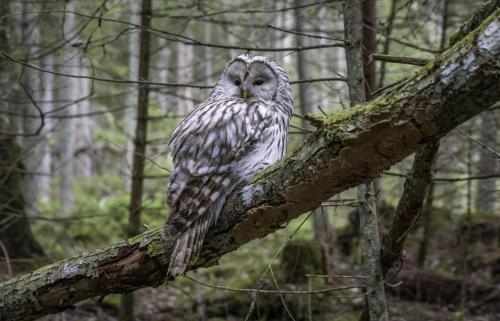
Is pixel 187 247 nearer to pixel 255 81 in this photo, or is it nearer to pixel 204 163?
pixel 204 163

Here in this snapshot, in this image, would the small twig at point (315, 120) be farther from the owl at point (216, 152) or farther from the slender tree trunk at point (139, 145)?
the slender tree trunk at point (139, 145)

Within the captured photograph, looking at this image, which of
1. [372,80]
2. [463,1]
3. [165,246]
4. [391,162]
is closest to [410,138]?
[391,162]

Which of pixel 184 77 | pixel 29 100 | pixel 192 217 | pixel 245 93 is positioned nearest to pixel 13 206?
pixel 29 100

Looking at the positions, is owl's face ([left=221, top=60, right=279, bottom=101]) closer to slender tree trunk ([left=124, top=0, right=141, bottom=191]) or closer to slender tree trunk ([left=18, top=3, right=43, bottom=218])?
slender tree trunk ([left=124, top=0, right=141, bottom=191])

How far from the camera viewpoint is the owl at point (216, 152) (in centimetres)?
336

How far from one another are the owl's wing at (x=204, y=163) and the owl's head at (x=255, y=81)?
1.27ft

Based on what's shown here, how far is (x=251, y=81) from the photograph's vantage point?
4.55 meters

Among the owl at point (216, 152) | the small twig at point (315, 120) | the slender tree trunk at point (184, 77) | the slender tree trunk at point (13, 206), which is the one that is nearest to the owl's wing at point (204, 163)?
the owl at point (216, 152)

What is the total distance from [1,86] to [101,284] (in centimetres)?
466

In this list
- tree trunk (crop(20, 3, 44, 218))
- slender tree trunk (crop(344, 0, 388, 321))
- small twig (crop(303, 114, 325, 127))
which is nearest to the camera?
small twig (crop(303, 114, 325, 127))

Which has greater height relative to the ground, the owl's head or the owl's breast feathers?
the owl's head

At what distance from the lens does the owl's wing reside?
3.35m

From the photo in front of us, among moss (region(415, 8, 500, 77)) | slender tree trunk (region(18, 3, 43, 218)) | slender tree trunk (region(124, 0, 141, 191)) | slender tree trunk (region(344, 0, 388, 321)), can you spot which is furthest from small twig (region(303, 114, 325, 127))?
slender tree trunk (region(18, 3, 43, 218))

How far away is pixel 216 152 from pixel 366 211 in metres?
1.23
